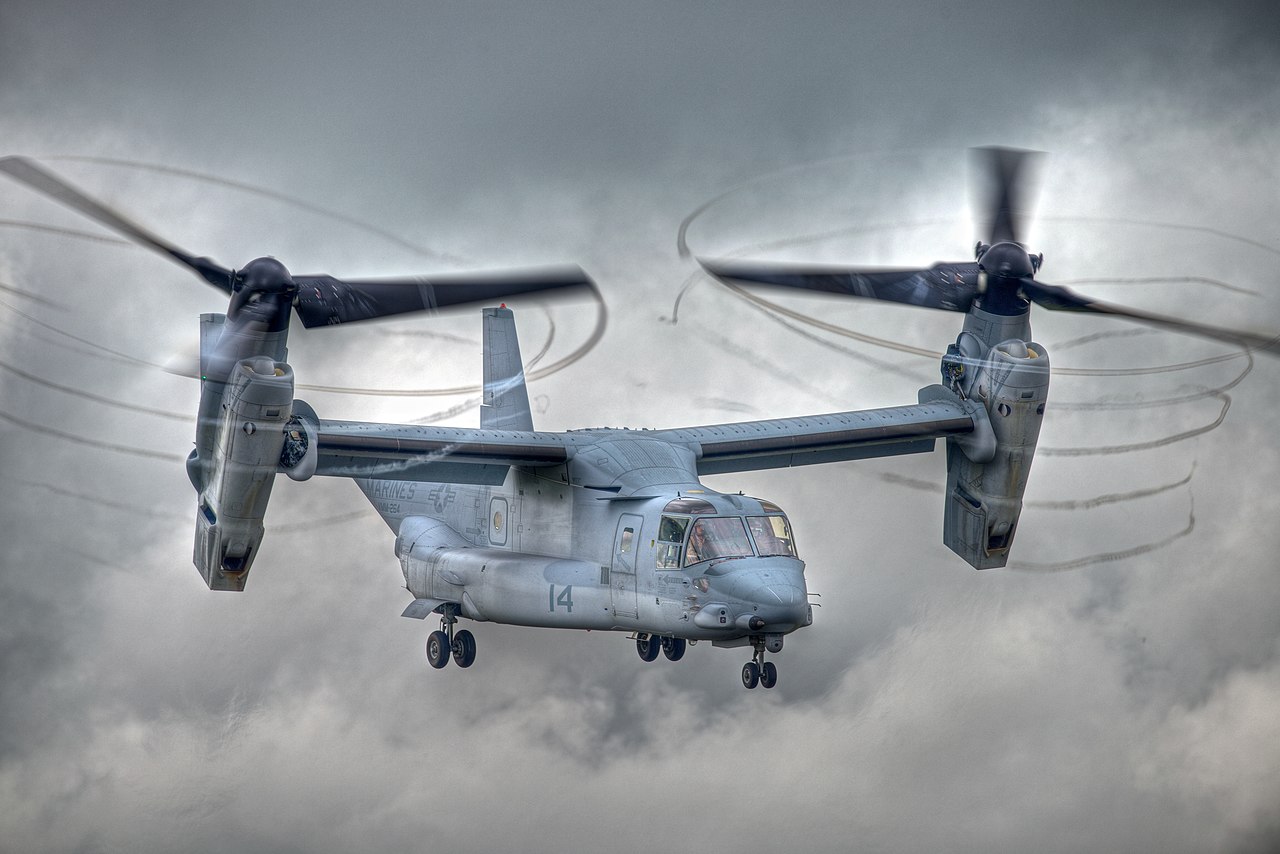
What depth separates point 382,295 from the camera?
22500 mm

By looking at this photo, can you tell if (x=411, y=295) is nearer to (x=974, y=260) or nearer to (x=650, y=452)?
(x=650, y=452)

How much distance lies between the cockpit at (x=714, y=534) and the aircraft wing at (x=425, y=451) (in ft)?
10.4

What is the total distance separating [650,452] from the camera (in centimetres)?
2483

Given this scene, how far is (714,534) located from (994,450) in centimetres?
710

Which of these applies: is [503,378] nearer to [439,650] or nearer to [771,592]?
[439,650]

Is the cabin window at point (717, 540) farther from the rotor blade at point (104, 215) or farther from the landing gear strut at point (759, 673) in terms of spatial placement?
the rotor blade at point (104, 215)

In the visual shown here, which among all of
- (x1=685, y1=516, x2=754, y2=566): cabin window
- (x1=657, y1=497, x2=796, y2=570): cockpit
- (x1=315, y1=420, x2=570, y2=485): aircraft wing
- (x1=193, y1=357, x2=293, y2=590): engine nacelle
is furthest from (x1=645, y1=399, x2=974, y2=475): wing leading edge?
(x1=193, y1=357, x2=293, y2=590): engine nacelle

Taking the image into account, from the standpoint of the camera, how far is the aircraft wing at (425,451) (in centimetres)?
2402

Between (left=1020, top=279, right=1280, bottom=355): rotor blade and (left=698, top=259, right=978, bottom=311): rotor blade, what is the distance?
108 cm

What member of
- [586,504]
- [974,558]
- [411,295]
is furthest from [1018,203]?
[411,295]

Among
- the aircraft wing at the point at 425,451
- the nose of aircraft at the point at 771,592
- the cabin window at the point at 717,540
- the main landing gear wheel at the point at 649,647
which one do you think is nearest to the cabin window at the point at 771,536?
the cabin window at the point at 717,540

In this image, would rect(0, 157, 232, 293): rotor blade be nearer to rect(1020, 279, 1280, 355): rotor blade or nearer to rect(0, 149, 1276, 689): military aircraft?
rect(0, 149, 1276, 689): military aircraft

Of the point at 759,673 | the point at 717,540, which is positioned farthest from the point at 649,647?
the point at 717,540

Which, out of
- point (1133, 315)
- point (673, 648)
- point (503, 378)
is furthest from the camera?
point (503, 378)
